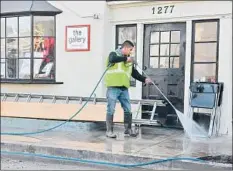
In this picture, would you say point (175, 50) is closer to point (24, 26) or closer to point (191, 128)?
point (191, 128)

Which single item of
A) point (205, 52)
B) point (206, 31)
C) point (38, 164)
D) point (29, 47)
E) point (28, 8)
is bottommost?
point (38, 164)

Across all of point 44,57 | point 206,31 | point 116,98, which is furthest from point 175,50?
point 44,57

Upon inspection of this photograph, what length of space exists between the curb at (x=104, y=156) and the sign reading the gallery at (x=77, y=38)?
128 inches

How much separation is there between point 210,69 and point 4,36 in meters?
5.28

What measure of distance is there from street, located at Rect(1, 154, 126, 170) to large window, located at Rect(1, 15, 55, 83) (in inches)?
142

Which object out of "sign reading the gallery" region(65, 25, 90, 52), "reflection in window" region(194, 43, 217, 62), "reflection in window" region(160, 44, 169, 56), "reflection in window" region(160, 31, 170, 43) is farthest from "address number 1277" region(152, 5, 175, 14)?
"sign reading the gallery" region(65, 25, 90, 52)

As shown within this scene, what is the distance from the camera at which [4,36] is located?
10570 mm

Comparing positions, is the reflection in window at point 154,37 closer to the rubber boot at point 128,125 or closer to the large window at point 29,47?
the rubber boot at point 128,125

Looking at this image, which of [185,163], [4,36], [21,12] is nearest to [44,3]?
[21,12]

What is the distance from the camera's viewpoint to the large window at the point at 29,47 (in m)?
10.2

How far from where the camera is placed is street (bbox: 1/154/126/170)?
6.24 metres

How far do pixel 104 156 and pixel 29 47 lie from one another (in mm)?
4691

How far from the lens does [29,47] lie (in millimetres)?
10312

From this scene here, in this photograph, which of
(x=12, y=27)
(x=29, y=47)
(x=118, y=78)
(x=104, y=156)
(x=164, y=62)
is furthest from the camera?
(x=12, y=27)
